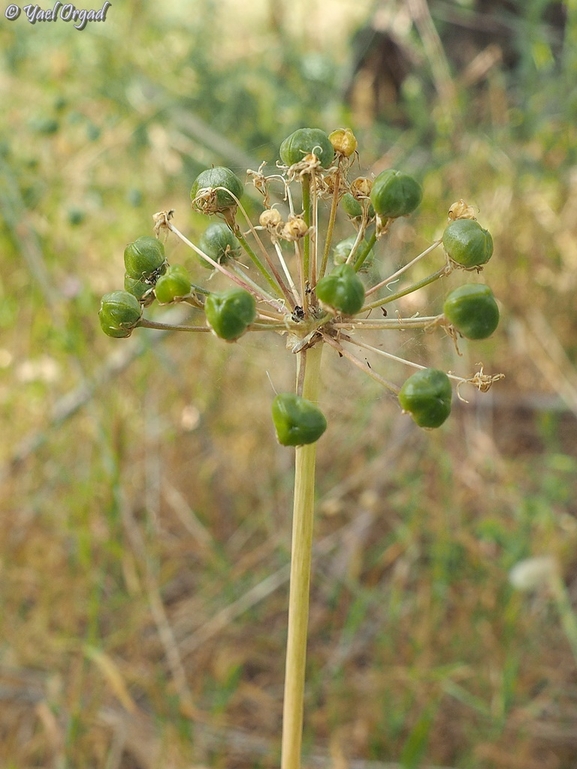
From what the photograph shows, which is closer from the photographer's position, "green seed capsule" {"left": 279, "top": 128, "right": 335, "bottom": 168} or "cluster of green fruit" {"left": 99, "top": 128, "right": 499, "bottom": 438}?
Answer: "cluster of green fruit" {"left": 99, "top": 128, "right": 499, "bottom": 438}

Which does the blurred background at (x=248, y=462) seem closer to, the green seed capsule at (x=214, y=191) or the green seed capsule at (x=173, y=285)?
the green seed capsule at (x=214, y=191)

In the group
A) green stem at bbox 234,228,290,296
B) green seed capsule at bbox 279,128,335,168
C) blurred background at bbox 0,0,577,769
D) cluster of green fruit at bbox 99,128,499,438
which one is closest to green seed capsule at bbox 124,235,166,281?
cluster of green fruit at bbox 99,128,499,438

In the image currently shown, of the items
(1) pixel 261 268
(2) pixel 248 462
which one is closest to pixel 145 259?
(1) pixel 261 268

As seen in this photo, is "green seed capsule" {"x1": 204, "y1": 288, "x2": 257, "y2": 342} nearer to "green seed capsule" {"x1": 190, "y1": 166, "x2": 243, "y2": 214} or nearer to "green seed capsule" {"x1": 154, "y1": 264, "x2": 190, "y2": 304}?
"green seed capsule" {"x1": 154, "y1": 264, "x2": 190, "y2": 304}

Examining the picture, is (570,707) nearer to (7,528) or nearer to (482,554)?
(482,554)

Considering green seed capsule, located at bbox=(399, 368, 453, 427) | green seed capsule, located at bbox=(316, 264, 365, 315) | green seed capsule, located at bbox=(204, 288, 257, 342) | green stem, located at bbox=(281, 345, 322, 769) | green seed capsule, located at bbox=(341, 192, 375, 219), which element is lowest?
green stem, located at bbox=(281, 345, 322, 769)

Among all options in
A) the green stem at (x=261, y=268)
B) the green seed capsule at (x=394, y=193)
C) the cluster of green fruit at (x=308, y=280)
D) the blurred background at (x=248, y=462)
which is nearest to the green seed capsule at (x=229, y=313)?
the cluster of green fruit at (x=308, y=280)

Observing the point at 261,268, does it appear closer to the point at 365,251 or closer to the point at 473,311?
the point at 365,251
